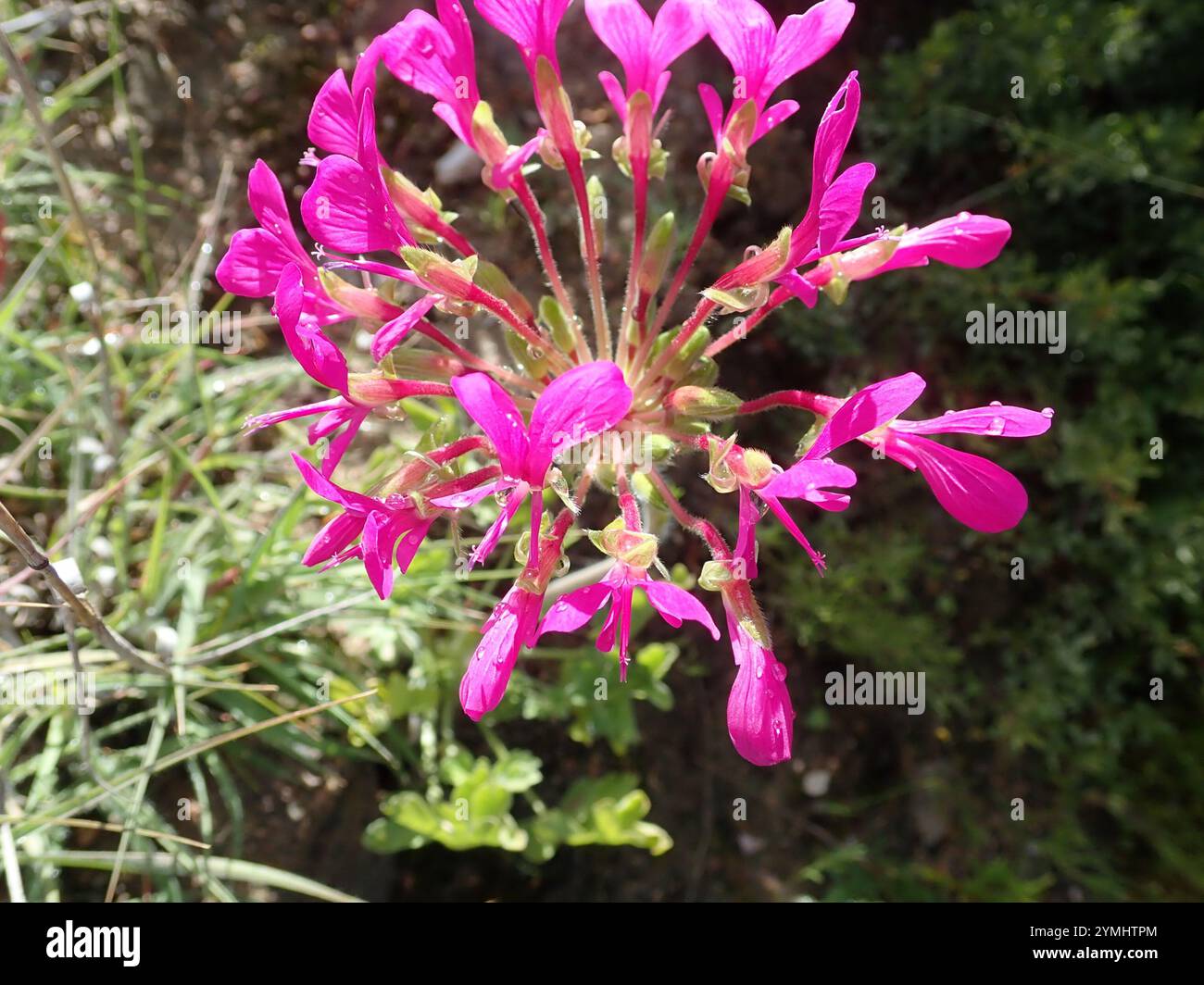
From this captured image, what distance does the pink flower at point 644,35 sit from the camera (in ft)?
6.13

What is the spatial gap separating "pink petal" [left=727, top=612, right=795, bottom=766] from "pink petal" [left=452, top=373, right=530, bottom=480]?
63cm

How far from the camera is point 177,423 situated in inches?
121

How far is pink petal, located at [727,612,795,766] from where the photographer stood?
66.3 inches

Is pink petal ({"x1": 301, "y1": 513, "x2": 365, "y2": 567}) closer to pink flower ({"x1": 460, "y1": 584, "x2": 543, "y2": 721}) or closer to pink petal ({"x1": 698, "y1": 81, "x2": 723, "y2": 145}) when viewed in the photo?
pink flower ({"x1": 460, "y1": 584, "x2": 543, "y2": 721})

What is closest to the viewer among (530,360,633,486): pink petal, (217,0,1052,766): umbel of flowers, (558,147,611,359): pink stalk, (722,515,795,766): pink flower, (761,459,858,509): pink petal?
(530,360,633,486): pink petal

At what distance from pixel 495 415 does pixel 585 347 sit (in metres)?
0.78

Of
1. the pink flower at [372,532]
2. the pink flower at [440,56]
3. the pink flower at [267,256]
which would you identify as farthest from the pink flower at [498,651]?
the pink flower at [440,56]

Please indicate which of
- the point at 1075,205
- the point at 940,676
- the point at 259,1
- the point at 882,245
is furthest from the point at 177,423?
the point at 1075,205

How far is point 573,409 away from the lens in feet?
4.65

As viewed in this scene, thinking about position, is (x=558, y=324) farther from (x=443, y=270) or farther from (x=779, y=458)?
(x=779, y=458)

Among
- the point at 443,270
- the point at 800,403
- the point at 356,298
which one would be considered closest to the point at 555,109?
the point at 443,270

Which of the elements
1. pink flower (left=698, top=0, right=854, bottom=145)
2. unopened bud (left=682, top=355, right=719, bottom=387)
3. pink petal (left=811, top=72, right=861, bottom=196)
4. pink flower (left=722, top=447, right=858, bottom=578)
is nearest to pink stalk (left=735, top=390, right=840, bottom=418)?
unopened bud (left=682, top=355, right=719, bottom=387)

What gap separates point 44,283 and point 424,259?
2431mm

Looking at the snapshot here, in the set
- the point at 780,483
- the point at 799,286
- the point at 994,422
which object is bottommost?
the point at 780,483
